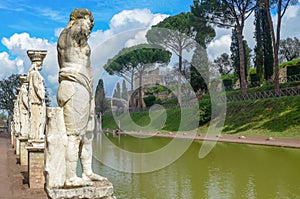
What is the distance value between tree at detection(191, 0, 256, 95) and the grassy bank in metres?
2.53

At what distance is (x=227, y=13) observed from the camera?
26.5 metres

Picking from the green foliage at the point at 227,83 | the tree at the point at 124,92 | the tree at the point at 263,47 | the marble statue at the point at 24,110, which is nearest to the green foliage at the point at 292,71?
the tree at the point at 263,47

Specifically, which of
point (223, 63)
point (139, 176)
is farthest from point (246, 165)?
point (223, 63)

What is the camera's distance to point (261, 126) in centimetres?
2108

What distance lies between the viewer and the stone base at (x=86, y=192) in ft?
10.6

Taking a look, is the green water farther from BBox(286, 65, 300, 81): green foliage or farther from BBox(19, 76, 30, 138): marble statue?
BBox(286, 65, 300, 81): green foliage

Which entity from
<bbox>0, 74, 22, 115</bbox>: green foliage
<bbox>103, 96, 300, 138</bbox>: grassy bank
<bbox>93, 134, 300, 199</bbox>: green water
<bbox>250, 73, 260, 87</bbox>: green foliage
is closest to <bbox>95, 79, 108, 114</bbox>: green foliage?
<bbox>0, 74, 22, 115</bbox>: green foliage

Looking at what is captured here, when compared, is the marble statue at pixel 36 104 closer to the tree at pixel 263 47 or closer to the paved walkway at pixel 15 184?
the paved walkway at pixel 15 184

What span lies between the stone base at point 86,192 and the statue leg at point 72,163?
78 mm

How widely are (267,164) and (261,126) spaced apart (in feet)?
34.9

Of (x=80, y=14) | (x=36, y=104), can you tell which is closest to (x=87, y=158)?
(x=80, y=14)

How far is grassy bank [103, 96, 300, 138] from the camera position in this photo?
19.4 metres

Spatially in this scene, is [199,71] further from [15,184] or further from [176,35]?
[15,184]

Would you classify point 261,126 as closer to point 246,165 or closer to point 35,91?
point 246,165
